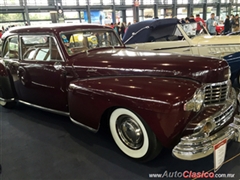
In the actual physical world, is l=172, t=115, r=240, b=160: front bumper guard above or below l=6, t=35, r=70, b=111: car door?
below

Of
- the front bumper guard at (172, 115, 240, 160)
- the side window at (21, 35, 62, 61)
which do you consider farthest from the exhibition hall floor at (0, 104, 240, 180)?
the side window at (21, 35, 62, 61)

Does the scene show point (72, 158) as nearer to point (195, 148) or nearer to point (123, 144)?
point (123, 144)

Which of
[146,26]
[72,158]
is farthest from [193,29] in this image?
[72,158]

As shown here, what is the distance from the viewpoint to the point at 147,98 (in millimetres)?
2045

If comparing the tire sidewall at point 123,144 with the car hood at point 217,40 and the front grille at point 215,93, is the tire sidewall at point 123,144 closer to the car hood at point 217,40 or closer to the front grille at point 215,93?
the front grille at point 215,93

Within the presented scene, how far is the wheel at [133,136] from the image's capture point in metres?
2.19

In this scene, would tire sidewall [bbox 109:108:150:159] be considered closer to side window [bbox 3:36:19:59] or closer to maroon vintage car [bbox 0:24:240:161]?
maroon vintage car [bbox 0:24:240:161]

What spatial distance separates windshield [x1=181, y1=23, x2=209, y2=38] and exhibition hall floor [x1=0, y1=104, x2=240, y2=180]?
3151 mm

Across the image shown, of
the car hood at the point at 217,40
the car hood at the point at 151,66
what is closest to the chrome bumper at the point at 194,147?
the car hood at the point at 151,66

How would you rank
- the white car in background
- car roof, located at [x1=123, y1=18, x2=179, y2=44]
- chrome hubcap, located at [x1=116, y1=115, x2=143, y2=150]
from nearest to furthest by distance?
chrome hubcap, located at [x1=116, y1=115, x2=143, y2=150] → the white car in background → car roof, located at [x1=123, y1=18, x2=179, y2=44]

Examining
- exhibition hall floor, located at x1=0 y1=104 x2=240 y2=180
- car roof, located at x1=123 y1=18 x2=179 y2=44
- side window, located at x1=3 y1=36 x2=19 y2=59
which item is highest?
car roof, located at x1=123 y1=18 x2=179 y2=44

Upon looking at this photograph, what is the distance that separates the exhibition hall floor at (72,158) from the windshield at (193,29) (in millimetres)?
3151

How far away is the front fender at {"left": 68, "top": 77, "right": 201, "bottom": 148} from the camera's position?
197cm

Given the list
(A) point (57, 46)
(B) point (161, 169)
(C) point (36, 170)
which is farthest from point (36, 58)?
(B) point (161, 169)
